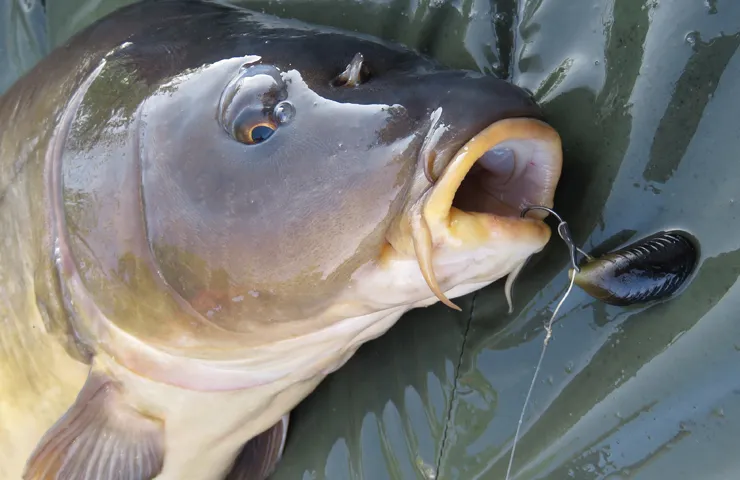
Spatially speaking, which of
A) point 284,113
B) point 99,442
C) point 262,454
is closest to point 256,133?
point 284,113

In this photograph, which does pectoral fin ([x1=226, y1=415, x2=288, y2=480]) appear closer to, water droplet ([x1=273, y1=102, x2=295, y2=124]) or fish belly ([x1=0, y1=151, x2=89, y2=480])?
fish belly ([x1=0, y1=151, x2=89, y2=480])

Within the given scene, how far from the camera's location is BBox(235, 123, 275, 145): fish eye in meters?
1.12

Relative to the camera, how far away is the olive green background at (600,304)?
1.13 metres

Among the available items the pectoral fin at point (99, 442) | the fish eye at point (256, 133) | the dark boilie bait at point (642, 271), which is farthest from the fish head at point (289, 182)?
the pectoral fin at point (99, 442)

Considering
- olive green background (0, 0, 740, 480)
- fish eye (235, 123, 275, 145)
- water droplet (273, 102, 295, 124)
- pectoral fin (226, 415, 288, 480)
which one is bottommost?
pectoral fin (226, 415, 288, 480)

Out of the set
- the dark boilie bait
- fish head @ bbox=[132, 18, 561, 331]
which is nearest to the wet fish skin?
fish head @ bbox=[132, 18, 561, 331]

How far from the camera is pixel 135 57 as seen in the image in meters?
1.36

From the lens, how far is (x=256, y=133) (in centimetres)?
113

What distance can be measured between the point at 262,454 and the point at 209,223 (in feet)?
3.20

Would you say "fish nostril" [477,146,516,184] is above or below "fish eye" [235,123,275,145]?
below

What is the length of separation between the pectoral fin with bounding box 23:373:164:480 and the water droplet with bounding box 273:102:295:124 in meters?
0.75

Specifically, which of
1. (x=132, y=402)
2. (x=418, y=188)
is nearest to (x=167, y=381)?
(x=132, y=402)

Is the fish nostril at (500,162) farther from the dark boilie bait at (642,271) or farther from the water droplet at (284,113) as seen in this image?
the water droplet at (284,113)

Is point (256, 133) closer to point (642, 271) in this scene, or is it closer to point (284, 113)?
point (284, 113)
